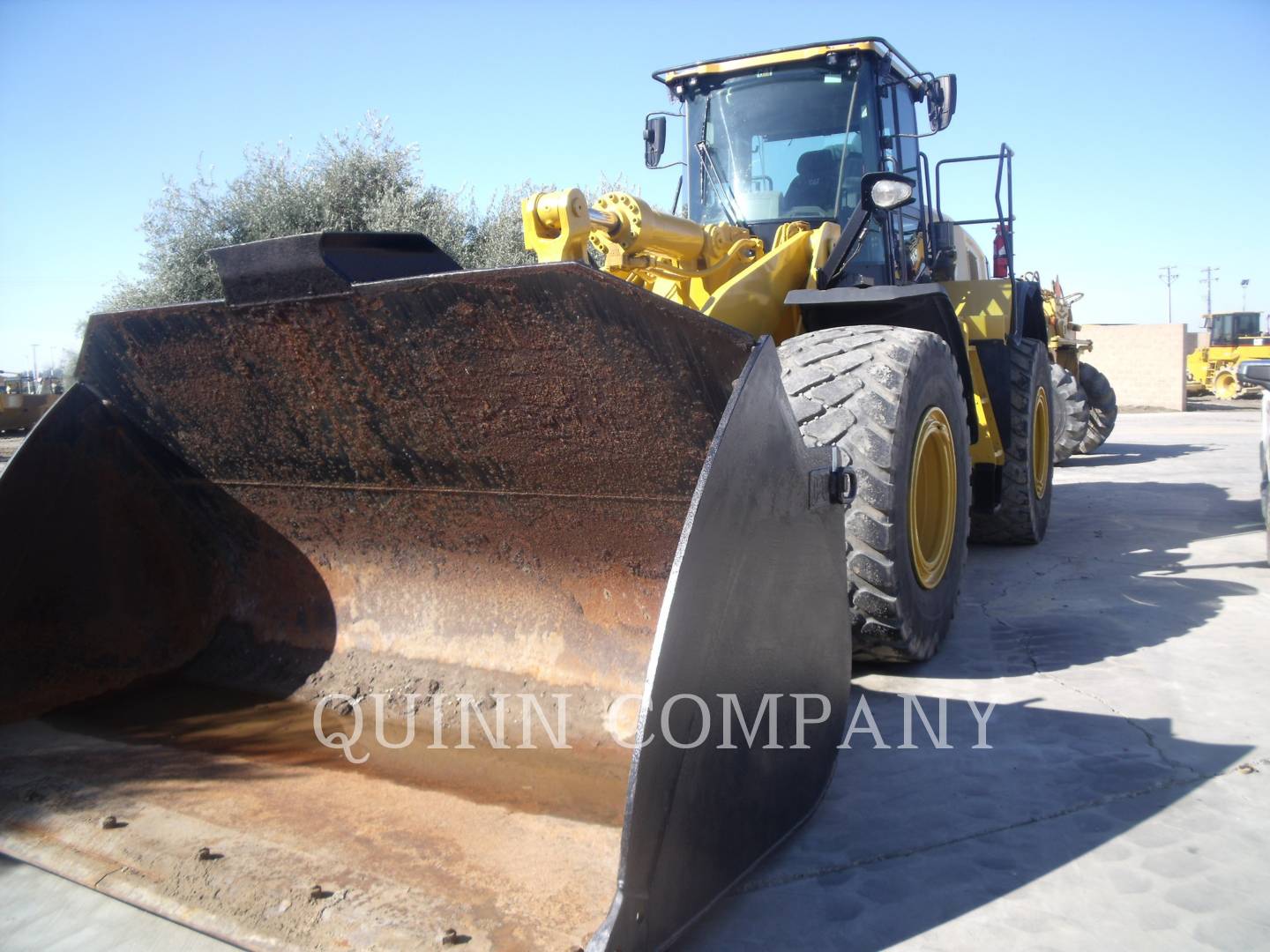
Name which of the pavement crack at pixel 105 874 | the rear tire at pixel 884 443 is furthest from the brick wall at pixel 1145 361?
the pavement crack at pixel 105 874

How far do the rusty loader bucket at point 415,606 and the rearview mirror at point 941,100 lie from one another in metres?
3.59

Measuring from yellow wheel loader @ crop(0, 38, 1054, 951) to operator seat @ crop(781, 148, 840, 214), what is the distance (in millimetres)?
658

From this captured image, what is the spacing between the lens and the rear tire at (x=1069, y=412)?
40.3ft

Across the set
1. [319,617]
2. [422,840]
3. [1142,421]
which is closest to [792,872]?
[422,840]

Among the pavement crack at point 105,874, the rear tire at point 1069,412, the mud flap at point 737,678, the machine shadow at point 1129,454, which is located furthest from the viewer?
the machine shadow at point 1129,454

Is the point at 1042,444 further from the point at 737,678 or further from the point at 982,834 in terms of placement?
the point at 737,678

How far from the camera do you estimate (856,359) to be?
375 cm

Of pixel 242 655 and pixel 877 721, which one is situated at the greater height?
pixel 242 655

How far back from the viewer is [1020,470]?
6.29 meters

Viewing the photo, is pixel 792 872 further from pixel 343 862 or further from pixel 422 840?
pixel 343 862

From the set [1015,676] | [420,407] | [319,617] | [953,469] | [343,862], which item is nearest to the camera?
[343,862]

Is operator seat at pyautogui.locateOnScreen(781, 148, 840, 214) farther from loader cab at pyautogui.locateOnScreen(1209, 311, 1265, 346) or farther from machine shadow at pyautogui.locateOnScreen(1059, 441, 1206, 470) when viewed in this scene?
loader cab at pyautogui.locateOnScreen(1209, 311, 1265, 346)

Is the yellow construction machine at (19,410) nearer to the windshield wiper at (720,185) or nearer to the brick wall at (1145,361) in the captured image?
the windshield wiper at (720,185)

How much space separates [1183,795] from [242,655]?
10.0ft
